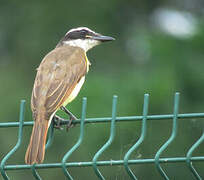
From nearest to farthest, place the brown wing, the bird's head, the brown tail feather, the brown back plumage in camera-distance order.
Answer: the brown tail feather, the brown back plumage, the brown wing, the bird's head

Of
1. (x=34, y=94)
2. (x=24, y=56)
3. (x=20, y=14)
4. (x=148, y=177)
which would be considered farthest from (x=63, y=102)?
(x=20, y=14)

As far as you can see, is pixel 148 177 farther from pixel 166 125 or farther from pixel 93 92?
pixel 93 92

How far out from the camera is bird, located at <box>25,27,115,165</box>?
664 centimetres

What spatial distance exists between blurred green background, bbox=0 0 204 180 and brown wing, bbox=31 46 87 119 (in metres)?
0.75

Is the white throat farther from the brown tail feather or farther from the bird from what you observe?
the brown tail feather

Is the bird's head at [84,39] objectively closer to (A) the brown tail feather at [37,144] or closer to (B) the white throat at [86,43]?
(B) the white throat at [86,43]

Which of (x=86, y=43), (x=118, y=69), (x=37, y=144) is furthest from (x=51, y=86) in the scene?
(x=118, y=69)

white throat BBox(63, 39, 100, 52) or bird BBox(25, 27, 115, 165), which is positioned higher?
white throat BBox(63, 39, 100, 52)

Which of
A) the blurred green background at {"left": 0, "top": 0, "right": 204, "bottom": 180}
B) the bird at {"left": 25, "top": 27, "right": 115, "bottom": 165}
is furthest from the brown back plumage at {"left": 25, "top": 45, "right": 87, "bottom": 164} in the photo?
the blurred green background at {"left": 0, "top": 0, "right": 204, "bottom": 180}

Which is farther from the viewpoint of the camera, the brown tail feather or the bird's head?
the bird's head

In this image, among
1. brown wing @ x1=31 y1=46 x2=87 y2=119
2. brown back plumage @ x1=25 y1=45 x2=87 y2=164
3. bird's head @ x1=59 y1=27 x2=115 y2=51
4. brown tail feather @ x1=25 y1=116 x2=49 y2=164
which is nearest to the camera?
brown tail feather @ x1=25 y1=116 x2=49 y2=164

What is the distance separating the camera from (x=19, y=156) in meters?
11.6

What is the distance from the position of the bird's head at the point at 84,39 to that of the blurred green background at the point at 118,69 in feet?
3.29

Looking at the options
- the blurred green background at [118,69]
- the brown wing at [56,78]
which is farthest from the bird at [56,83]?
the blurred green background at [118,69]
